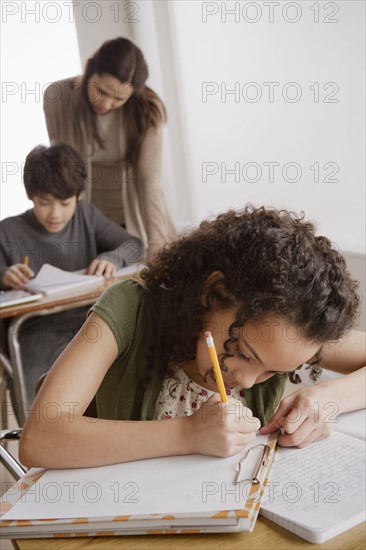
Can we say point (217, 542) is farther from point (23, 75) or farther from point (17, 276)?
point (23, 75)

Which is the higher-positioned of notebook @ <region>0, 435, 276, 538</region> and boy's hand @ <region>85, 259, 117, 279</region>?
notebook @ <region>0, 435, 276, 538</region>

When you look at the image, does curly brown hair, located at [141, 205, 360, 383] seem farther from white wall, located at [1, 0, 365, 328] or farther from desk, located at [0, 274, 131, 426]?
white wall, located at [1, 0, 365, 328]

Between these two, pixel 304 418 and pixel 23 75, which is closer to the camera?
pixel 304 418

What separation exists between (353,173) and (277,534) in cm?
255

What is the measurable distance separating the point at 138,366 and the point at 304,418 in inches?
13.8

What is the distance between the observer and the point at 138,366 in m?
1.35

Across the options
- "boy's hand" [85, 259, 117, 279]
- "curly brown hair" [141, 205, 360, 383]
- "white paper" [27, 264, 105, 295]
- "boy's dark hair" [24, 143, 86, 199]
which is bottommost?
"boy's hand" [85, 259, 117, 279]

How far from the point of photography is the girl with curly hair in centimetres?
109

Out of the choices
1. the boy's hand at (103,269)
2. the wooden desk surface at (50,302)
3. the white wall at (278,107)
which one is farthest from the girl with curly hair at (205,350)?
the white wall at (278,107)

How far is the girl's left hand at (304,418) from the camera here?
44.2 inches

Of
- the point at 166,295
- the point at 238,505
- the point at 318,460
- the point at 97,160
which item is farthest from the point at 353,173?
the point at 238,505

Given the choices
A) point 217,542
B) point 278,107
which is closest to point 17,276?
point 278,107

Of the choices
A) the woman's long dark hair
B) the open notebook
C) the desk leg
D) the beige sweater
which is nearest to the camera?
the desk leg

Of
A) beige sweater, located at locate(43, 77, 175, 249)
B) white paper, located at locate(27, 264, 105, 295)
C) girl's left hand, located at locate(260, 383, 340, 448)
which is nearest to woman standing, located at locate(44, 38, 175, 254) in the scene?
beige sweater, located at locate(43, 77, 175, 249)
